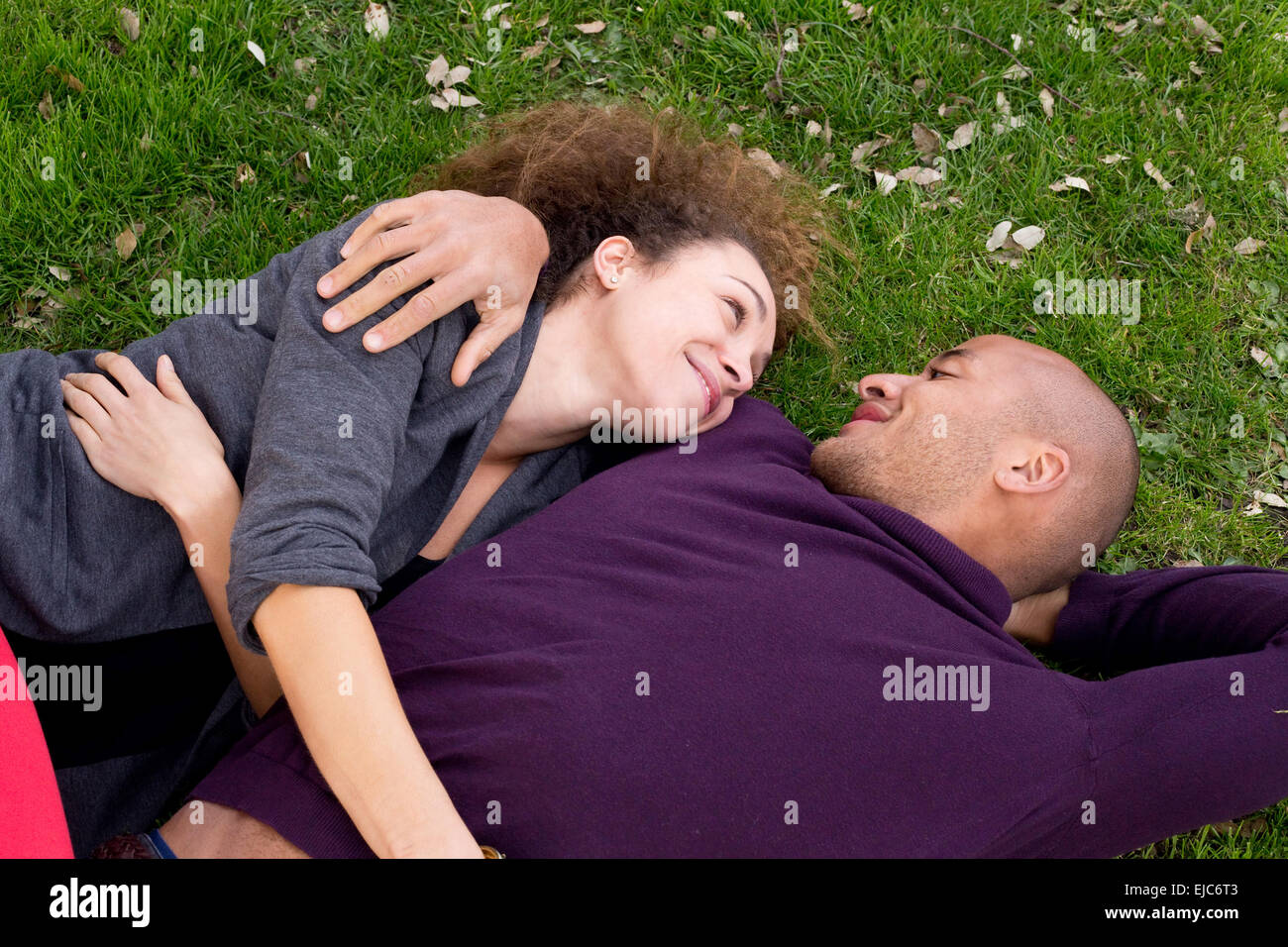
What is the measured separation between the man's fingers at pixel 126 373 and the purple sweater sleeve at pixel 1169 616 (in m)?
3.29

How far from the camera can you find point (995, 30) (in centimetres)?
484

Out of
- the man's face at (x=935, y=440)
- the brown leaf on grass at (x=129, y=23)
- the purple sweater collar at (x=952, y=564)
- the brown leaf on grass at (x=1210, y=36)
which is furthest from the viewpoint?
the brown leaf on grass at (x=1210, y=36)

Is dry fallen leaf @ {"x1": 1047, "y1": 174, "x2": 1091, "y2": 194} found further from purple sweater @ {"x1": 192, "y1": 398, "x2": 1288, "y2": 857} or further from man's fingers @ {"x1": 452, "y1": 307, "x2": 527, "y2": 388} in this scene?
man's fingers @ {"x1": 452, "y1": 307, "x2": 527, "y2": 388}

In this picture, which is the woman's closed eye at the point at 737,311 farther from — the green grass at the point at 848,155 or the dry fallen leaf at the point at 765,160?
the dry fallen leaf at the point at 765,160

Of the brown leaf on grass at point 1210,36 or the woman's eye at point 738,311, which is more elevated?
the brown leaf on grass at point 1210,36

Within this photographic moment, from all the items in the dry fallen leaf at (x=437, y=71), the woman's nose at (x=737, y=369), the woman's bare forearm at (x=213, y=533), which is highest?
the dry fallen leaf at (x=437, y=71)

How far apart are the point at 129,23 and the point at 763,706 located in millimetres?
4048

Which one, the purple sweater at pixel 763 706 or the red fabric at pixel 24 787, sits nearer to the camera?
the red fabric at pixel 24 787

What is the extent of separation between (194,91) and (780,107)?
104 inches

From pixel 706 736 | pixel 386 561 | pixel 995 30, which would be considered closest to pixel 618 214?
Result: pixel 386 561

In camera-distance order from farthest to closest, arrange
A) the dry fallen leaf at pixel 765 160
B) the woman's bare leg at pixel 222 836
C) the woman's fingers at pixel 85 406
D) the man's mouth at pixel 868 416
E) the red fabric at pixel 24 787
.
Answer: the dry fallen leaf at pixel 765 160 < the man's mouth at pixel 868 416 < the woman's fingers at pixel 85 406 < the woman's bare leg at pixel 222 836 < the red fabric at pixel 24 787

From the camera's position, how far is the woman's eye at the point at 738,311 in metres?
3.51

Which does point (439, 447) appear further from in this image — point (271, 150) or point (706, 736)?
point (271, 150)

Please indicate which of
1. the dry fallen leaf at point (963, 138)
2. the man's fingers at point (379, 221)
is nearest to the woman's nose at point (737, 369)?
the man's fingers at point (379, 221)
